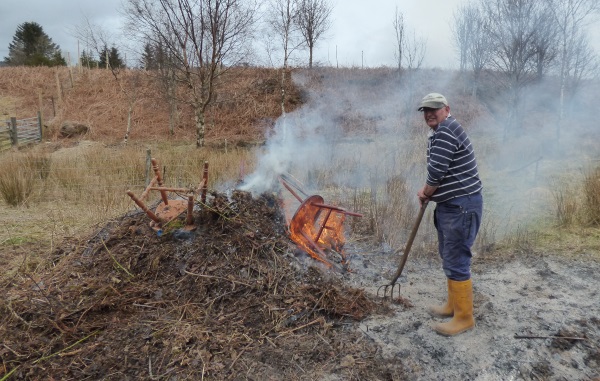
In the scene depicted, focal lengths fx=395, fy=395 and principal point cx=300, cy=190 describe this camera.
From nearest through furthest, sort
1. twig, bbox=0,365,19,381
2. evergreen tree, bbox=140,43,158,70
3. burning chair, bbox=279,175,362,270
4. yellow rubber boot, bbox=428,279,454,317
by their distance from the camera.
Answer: twig, bbox=0,365,19,381, yellow rubber boot, bbox=428,279,454,317, burning chair, bbox=279,175,362,270, evergreen tree, bbox=140,43,158,70

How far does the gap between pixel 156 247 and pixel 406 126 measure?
8.07 m

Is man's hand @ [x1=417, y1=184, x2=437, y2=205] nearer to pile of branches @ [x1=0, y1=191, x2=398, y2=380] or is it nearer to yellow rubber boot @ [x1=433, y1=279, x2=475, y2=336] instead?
yellow rubber boot @ [x1=433, y1=279, x2=475, y2=336]

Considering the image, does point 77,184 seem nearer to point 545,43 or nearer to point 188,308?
point 188,308

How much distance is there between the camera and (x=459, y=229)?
3.21m

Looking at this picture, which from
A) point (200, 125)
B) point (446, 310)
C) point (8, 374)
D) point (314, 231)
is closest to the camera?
point (8, 374)

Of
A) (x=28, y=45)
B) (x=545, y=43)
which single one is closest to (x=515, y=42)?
(x=545, y=43)

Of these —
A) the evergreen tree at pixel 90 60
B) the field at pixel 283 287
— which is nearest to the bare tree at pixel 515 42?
the field at pixel 283 287

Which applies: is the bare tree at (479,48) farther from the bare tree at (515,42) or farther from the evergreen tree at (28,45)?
the evergreen tree at (28,45)

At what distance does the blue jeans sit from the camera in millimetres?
3199

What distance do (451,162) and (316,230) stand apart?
200 cm

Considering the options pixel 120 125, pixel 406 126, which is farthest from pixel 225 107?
pixel 406 126

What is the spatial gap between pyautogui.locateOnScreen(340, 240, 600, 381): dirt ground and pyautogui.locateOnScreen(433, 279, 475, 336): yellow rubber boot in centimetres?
6

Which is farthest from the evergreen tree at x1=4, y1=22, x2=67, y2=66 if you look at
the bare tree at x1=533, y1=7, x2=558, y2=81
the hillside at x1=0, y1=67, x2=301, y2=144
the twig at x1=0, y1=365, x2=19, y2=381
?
the twig at x1=0, y1=365, x2=19, y2=381

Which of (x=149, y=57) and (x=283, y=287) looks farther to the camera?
(x=149, y=57)
